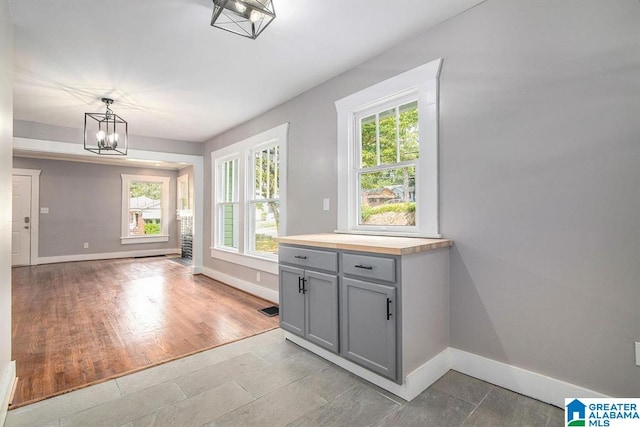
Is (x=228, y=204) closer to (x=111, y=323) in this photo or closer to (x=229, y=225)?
(x=229, y=225)

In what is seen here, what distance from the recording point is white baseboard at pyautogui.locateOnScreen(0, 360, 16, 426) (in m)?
1.69

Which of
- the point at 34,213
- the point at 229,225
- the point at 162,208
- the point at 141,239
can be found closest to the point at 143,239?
the point at 141,239

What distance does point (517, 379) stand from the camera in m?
1.90

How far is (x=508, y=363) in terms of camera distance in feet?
6.39

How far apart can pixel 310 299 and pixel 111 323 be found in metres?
2.37

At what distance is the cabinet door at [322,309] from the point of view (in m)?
2.23

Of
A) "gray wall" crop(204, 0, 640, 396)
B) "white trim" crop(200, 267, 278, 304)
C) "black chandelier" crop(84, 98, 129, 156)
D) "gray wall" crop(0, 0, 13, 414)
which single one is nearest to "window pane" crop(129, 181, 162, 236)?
"black chandelier" crop(84, 98, 129, 156)

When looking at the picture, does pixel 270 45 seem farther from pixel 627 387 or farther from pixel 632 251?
pixel 627 387

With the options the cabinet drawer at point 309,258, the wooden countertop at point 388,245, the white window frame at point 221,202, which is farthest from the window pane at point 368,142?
the white window frame at point 221,202

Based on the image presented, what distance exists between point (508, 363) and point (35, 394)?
3060 mm

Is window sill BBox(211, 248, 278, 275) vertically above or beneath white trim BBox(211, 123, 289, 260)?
beneath

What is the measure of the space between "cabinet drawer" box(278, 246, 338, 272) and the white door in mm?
7458

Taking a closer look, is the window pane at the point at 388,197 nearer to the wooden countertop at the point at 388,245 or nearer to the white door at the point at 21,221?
the wooden countertop at the point at 388,245

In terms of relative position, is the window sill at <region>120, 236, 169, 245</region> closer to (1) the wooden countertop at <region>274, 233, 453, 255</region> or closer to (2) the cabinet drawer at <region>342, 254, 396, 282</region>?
(1) the wooden countertop at <region>274, 233, 453, 255</region>
